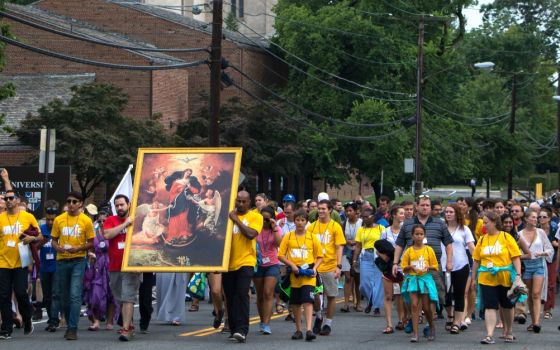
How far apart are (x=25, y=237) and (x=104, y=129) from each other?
2367cm

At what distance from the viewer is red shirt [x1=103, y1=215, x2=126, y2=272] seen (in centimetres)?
1571

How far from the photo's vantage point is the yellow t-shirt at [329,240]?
53.8 ft

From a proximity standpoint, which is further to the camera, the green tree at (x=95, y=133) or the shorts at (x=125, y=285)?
the green tree at (x=95, y=133)

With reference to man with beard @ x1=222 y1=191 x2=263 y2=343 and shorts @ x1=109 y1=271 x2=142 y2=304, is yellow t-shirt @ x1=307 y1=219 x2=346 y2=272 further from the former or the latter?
shorts @ x1=109 y1=271 x2=142 y2=304

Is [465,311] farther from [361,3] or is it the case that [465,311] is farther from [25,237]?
[361,3]

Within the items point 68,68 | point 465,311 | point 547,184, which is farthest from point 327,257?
point 547,184

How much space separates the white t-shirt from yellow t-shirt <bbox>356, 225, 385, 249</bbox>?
2.80 metres

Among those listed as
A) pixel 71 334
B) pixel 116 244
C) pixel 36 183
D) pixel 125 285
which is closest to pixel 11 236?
pixel 116 244

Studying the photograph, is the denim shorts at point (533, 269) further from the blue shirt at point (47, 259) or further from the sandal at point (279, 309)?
the blue shirt at point (47, 259)

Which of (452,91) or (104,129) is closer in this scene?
(104,129)

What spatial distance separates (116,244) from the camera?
51.6 ft

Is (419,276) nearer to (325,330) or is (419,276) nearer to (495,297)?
(495,297)

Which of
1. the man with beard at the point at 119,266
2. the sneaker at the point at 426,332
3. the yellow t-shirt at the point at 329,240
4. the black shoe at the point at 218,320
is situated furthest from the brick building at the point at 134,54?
the sneaker at the point at 426,332

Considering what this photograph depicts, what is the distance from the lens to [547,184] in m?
84.5
